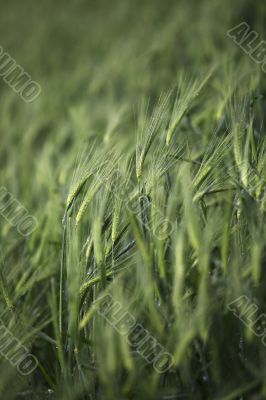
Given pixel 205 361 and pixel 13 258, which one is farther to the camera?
pixel 13 258

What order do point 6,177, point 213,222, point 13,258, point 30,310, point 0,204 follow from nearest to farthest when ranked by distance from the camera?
point 213,222 < point 30,310 < point 13,258 < point 0,204 < point 6,177

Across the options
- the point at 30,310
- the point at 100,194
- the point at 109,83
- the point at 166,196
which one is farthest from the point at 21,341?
the point at 109,83

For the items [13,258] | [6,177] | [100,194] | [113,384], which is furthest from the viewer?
[6,177]

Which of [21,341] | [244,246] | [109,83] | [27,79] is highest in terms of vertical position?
[27,79]

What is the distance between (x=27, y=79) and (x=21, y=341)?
2.10m

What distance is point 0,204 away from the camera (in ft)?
4.74

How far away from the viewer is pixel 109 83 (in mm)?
2238

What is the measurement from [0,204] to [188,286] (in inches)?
28.2

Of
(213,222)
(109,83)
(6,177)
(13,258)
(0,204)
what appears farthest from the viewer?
(109,83)

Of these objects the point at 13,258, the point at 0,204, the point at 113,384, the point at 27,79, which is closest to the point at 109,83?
the point at 27,79

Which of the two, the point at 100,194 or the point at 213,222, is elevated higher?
the point at 100,194

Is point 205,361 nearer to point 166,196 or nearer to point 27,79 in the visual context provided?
point 166,196

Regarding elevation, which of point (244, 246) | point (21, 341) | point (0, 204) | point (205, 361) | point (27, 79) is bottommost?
point (205, 361)

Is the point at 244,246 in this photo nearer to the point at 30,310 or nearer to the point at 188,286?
the point at 188,286
